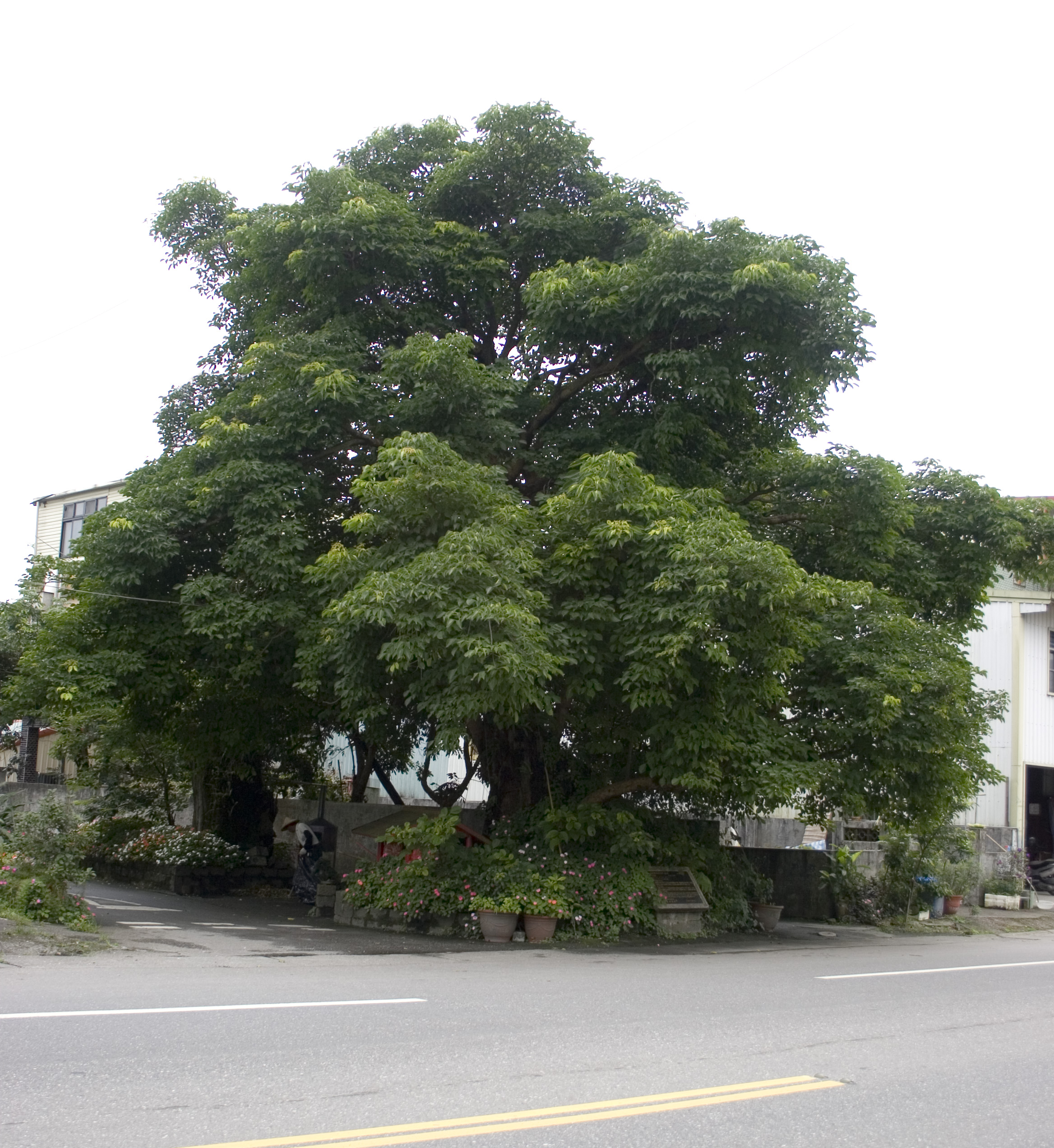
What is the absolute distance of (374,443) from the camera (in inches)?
658

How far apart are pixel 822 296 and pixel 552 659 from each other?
6.77 m

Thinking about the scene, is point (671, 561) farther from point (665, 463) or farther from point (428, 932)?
point (428, 932)

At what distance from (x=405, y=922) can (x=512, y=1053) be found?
8.92m

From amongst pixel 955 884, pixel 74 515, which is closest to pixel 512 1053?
pixel 955 884

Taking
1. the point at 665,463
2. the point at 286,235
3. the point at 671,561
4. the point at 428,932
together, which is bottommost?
the point at 428,932

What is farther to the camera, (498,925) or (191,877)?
(191,877)

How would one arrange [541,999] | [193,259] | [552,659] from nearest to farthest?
[541,999] → [552,659] → [193,259]

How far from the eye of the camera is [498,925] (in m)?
14.8

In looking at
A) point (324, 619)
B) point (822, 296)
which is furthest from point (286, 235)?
point (822, 296)

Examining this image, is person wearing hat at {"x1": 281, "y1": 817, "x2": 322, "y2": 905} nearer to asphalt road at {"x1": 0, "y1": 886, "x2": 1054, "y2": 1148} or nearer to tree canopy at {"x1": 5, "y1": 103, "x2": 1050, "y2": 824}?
tree canopy at {"x1": 5, "y1": 103, "x2": 1050, "y2": 824}

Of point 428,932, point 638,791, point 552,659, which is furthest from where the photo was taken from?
point 638,791

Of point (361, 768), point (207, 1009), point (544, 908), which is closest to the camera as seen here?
point (207, 1009)

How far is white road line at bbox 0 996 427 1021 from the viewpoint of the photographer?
7500 millimetres

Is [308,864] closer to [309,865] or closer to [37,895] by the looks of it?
[309,865]
